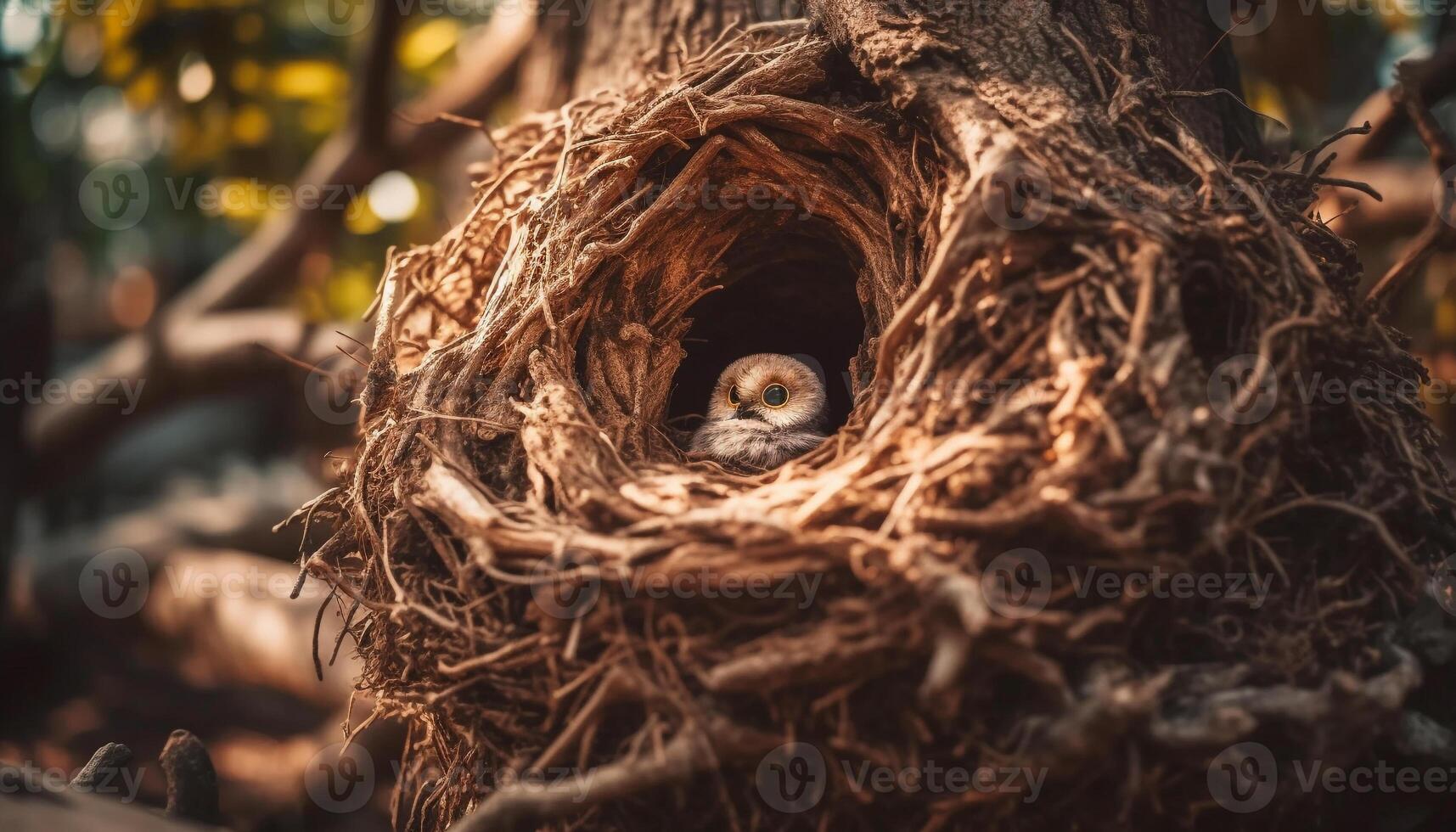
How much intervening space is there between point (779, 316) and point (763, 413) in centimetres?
44

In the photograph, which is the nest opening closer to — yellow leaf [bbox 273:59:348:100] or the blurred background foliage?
the blurred background foliage

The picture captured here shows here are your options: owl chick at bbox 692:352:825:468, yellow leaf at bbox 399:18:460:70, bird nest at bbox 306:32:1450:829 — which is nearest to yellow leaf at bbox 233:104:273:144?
yellow leaf at bbox 399:18:460:70

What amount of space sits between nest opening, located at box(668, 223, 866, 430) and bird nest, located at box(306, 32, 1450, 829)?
2.14ft

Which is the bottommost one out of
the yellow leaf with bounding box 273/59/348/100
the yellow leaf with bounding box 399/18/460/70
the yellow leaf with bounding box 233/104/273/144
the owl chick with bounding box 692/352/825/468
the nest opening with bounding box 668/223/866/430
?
the owl chick with bounding box 692/352/825/468

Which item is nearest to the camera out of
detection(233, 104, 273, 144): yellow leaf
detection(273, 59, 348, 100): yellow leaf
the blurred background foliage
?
the blurred background foliage

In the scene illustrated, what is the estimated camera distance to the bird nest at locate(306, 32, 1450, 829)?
1687 mm

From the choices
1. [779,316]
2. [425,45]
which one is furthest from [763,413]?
[425,45]

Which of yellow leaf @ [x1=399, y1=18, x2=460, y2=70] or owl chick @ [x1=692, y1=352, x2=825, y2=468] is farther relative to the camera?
yellow leaf @ [x1=399, y1=18, x2=460, y2=70]

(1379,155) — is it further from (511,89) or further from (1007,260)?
(511,89)

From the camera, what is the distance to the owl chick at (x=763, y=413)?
A: 10.6ft

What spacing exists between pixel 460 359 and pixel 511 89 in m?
3.34

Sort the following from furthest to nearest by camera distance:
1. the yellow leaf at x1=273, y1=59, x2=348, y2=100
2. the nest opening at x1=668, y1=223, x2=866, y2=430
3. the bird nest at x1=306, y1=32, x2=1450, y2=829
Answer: the yellow leaf at x1=273, y1=59, x2=348, y2=100 < the nest opening at x1=668, y1=223, x2=866, y2=430 < the bird nest at x1=306, y1=32, x2=1450, y2=829

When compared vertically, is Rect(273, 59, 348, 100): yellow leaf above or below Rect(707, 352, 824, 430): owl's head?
above

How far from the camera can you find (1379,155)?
4.09 meters
